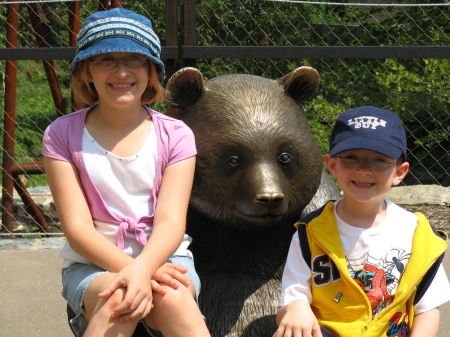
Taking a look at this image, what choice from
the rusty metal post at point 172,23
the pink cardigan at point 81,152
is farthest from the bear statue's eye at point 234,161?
the rusty metal post at point 172,23

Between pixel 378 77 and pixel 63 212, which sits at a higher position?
pixel 63 212

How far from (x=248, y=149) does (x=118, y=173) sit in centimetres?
47

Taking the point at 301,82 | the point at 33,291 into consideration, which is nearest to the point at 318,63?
the point at 33,291

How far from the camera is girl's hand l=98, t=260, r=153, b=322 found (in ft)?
6.82

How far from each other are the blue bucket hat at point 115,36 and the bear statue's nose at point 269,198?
59 centimetres

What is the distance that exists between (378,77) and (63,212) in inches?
194

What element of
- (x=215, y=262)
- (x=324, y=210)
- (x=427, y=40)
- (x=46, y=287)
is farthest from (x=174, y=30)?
(x=427, y=40)

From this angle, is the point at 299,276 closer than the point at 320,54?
Yes

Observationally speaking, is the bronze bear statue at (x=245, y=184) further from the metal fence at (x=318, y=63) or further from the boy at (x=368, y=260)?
the metal fence at (x=318, y=63)

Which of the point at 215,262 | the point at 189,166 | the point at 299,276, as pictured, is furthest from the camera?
the point at 215,262

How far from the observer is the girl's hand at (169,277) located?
2.16 meters

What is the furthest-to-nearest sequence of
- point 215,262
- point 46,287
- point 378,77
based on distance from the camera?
point 378,77 < point 46,287 < point 215,262

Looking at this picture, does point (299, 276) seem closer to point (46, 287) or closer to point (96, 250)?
point (96, 250)

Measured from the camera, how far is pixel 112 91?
2412 millimetres
